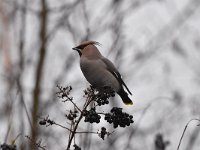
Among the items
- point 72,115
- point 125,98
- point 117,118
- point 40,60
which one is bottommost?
point 72,115

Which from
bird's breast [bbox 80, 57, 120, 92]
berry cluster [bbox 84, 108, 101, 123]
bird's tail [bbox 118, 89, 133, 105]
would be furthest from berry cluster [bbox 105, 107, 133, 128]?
bird's tail [bbox 118, 89, 133, 105]

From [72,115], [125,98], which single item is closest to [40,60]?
[125,98]

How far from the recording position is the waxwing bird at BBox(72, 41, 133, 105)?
4.73 meters

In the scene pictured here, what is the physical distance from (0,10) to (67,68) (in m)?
1.91

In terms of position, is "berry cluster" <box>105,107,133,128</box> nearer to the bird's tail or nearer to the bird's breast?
the bird's breast

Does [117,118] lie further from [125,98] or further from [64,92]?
[125,98]

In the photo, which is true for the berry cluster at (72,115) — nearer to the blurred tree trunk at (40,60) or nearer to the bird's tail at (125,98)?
the bird's tail at (125,98)

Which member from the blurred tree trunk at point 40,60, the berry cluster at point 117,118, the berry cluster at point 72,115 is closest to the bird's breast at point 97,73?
the blurred tree trunk at point 40,60

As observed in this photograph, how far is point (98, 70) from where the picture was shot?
4.83 metres

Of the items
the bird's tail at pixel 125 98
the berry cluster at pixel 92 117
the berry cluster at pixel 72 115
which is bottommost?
the berry cluster at pixel 72 115

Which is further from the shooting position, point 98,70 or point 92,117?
point 98,70

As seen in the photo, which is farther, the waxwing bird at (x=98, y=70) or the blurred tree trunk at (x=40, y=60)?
the blurred tree trunk at (x=40, y=60)

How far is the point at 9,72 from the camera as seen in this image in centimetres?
838

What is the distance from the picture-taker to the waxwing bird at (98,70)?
15.5 ft
